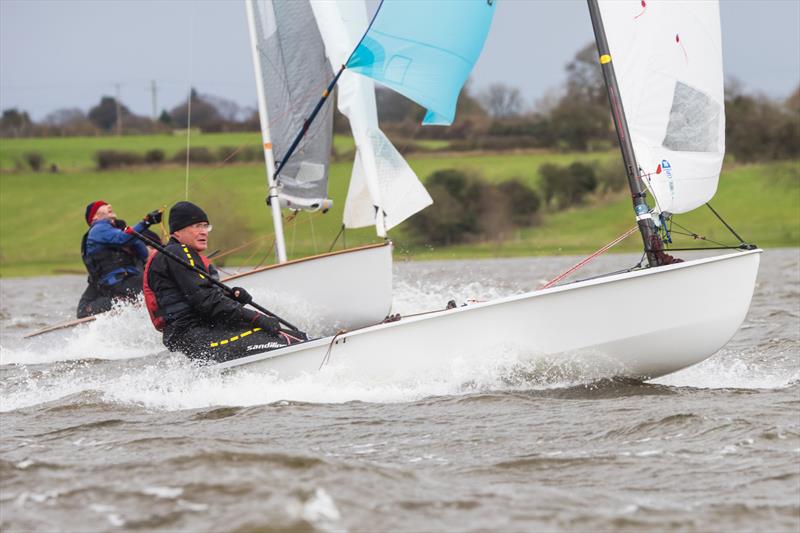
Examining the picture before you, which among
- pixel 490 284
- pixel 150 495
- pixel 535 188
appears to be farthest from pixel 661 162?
pixel 535 188

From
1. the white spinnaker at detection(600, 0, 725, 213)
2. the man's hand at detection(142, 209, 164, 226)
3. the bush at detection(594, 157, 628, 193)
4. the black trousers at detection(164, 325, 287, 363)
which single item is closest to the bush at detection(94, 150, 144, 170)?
the bush at detection(594, 157, 628, 193)

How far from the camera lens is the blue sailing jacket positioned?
12.2 metres

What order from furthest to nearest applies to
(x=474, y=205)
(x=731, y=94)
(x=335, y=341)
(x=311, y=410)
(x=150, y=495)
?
(x=731, y=94) → (x=474, y=205) → (x=335, y=341) → (x=311, y=410) → (x=150, y=495)

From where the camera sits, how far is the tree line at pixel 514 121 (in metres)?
49.9

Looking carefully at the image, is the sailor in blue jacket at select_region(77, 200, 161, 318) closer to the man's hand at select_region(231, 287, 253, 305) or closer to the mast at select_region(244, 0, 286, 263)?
the mast at select_region(244, 0, 286, 263)

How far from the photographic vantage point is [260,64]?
1348cm

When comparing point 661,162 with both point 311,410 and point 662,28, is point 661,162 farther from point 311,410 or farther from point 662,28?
point 311,410

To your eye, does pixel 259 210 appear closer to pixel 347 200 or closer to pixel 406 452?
pixel 347 200

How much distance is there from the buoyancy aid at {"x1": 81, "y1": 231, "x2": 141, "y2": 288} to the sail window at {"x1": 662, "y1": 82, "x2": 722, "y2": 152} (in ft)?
22.6

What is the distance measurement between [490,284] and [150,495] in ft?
59.1

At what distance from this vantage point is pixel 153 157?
58.8m

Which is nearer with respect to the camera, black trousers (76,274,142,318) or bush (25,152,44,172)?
black trousers (76,274,142,318)

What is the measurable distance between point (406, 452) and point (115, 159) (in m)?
56.5

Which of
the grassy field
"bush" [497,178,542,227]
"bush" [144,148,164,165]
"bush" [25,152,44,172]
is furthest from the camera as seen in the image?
"bush" [144,148,164,165]
